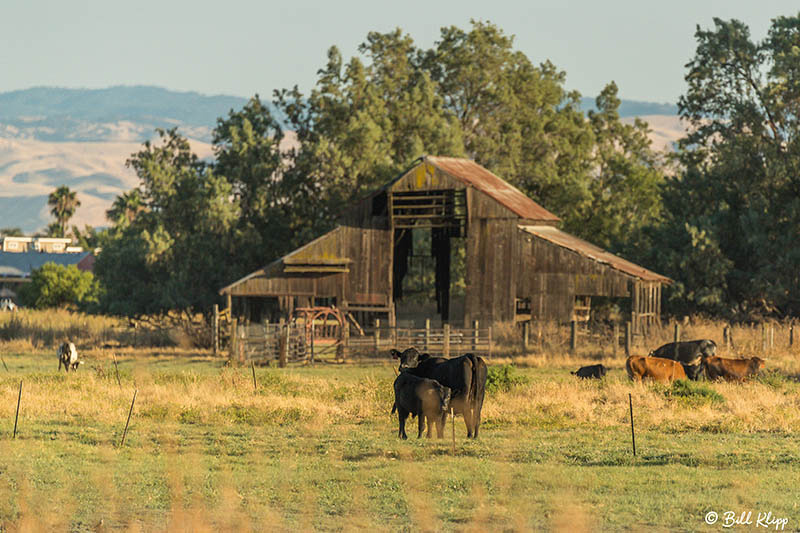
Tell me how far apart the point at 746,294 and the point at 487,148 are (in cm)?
1884

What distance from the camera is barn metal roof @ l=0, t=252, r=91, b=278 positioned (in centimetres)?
11838

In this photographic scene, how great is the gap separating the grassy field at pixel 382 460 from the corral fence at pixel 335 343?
425 inches

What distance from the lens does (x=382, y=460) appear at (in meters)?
16.6

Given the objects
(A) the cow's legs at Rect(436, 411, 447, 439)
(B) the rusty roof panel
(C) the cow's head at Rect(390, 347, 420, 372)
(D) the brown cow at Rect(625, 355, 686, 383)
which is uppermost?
(B) the rusty roof panel

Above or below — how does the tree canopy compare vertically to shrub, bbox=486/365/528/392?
above

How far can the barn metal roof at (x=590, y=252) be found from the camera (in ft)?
142

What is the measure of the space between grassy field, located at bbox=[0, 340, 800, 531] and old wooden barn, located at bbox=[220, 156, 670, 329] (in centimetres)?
1668

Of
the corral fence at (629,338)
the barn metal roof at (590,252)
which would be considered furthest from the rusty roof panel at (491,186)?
the corral fence at (629,338)

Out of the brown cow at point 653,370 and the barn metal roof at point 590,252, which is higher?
the barn metal roof at point 590,252

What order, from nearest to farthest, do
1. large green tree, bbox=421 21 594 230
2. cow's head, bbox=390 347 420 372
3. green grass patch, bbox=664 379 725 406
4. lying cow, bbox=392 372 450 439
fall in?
lying cow, bbox=392 372 450 439
cow's head, bbox=390 347 420 372
green grass patch, bbox=664 379 725 406
large green tree, bbox=421 21 594 230

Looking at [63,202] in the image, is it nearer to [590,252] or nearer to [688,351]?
[590,252]

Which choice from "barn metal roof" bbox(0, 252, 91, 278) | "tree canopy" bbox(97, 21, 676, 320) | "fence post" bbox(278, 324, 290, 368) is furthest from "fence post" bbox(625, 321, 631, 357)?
"barn metal roof" bbox(0, 252, 91, 278)

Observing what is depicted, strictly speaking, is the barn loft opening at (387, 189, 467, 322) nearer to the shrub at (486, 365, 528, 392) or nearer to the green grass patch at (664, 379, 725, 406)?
the shrub at (486, 365, 528, 392)

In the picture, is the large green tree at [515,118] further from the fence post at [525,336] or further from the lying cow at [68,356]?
the lying cow at [68,356]
